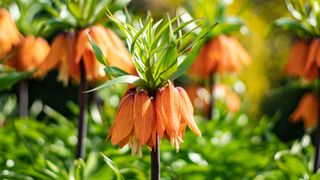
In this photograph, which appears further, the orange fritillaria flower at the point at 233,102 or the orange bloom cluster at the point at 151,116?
the orange fritillaria flower at the point at 233,102

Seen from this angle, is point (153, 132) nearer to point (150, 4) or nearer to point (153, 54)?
point (153, 54)

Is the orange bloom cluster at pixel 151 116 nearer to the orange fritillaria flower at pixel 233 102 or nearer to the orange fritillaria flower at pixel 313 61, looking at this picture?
the orange fritillaria flower at pixel 313 61

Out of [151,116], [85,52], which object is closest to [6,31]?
[85,52]

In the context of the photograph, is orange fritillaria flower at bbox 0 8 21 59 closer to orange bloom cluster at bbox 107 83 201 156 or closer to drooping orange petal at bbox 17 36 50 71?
drooping orange petal at bbox 17 36 50 71

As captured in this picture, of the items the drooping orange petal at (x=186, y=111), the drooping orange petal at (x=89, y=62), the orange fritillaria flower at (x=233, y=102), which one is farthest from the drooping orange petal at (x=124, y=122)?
the orange fritillaria flower at (x=233, y=102)

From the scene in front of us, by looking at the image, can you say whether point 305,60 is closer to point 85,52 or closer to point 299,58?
point 299,58

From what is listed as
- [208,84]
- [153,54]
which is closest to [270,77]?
[208,84]
